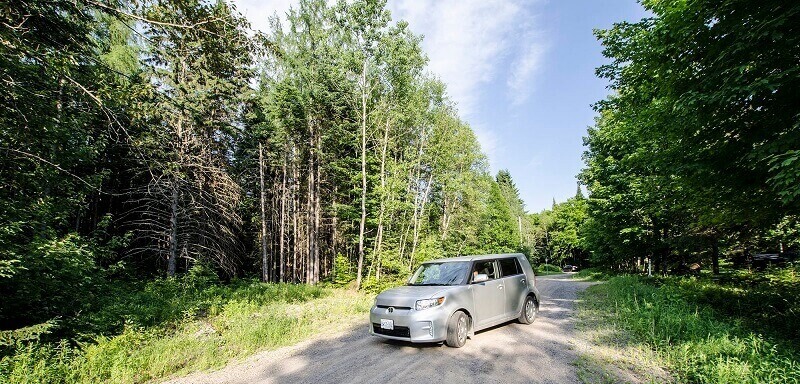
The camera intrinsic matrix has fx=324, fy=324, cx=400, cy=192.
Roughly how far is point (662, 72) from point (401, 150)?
46.0 feet

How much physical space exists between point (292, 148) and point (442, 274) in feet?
53.5

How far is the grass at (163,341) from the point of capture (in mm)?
4961

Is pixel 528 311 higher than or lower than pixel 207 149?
lower

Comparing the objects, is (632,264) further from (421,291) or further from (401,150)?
(421,291)

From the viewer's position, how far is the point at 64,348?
17.8ft

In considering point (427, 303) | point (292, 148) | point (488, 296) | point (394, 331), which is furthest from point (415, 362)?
point (292, 148)

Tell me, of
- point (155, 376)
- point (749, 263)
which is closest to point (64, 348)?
point (155, 376)

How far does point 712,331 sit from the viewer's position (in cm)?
571

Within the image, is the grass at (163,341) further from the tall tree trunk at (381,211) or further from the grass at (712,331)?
the grass at (712,331)

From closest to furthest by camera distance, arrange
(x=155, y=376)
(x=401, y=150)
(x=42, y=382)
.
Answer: (x=42, y=382)
(x=155, y=376)
(x=401, y=150)

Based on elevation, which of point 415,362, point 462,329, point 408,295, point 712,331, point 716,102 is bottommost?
point 415,362

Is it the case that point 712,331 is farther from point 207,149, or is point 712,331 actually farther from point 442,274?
point 207,149

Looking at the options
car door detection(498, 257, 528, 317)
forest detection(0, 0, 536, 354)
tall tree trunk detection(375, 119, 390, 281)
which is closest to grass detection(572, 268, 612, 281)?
forest detection(0, 0, 536, 354)

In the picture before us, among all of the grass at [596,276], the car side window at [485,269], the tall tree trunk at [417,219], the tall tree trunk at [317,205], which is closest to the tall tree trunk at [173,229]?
the tall tree trunk at [317,205]
